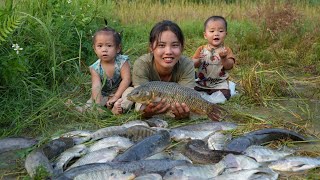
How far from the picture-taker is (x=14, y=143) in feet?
14.2

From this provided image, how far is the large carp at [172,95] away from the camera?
15.2 ft

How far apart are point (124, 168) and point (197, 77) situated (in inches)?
119

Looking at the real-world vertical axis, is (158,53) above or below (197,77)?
above

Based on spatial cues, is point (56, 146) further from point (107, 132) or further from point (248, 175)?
point (248, 175)

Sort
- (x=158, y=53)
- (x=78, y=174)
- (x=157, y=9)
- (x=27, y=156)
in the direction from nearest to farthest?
(x=78, y=174), (x=27, y=156), (x=158, y=53), (x=157, y=9)

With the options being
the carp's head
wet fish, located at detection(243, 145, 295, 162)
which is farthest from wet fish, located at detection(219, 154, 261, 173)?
the carp's head

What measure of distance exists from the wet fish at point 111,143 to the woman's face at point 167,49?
4.05 feet

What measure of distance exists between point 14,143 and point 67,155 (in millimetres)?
715

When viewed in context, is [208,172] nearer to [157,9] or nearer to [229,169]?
[229,169]

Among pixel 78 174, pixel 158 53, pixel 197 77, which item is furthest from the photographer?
pixel 197 77

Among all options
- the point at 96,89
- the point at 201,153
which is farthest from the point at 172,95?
the point at 96,89

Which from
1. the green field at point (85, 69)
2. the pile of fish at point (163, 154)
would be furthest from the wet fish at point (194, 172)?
the green field at point (85, 69)

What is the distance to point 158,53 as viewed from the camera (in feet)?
16.6

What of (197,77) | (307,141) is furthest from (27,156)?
(197,77)
